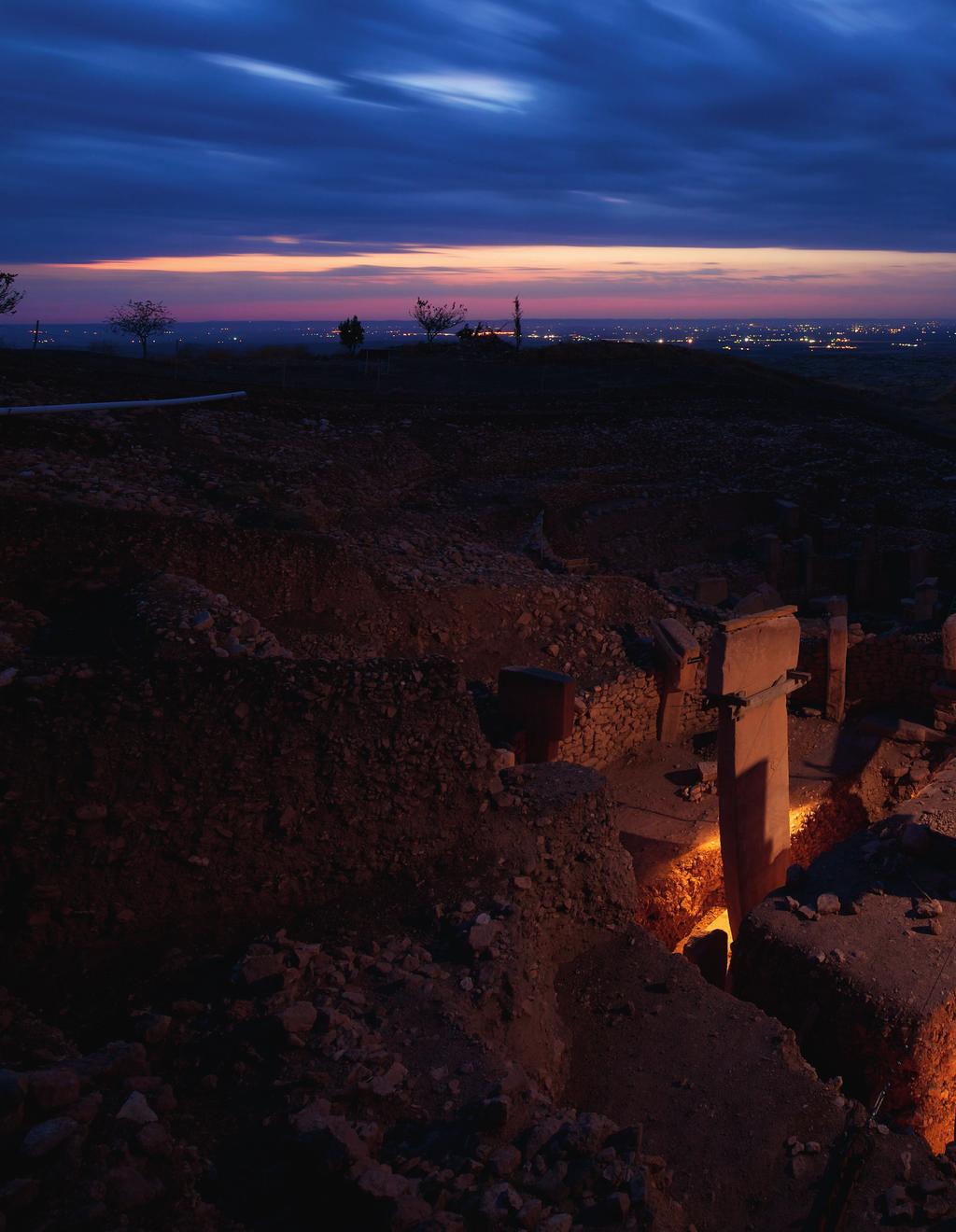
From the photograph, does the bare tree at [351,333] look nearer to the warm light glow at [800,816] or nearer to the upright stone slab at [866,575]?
the upright stone slab at [866,575]

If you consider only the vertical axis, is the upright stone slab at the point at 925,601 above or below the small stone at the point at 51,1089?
below

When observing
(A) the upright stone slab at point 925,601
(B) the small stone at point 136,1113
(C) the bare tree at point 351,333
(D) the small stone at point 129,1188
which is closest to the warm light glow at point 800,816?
(A) the upright stone slab at point 925,601

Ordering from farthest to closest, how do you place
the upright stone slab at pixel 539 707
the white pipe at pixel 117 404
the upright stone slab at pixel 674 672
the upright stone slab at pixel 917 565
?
the upright stone slab at pixel 917 565, the white pipe at pixel 117 404, the upright stone slab at pixel 674 672, the upright stone slab at pixel 539 707

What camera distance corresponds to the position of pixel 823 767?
39.3 feet

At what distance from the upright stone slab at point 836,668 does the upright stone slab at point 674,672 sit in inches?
85.7

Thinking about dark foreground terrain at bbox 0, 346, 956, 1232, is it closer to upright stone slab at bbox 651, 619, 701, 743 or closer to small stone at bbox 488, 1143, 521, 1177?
small stone at bbox 488, 1143, 521, 1177

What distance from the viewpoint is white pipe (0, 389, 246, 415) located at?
12.8 meters

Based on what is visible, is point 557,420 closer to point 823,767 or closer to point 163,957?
point 823,767

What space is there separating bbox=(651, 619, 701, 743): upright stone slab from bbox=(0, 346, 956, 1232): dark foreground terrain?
0.15 m

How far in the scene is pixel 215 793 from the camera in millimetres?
5691

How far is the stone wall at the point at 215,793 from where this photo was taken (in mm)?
5195

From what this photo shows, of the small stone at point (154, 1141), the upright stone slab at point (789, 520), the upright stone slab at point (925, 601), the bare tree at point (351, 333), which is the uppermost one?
the bare tree at point (351, 333)

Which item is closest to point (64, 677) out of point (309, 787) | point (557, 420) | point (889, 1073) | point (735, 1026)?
point (309, 787)

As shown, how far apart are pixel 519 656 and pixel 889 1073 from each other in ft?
19.8
